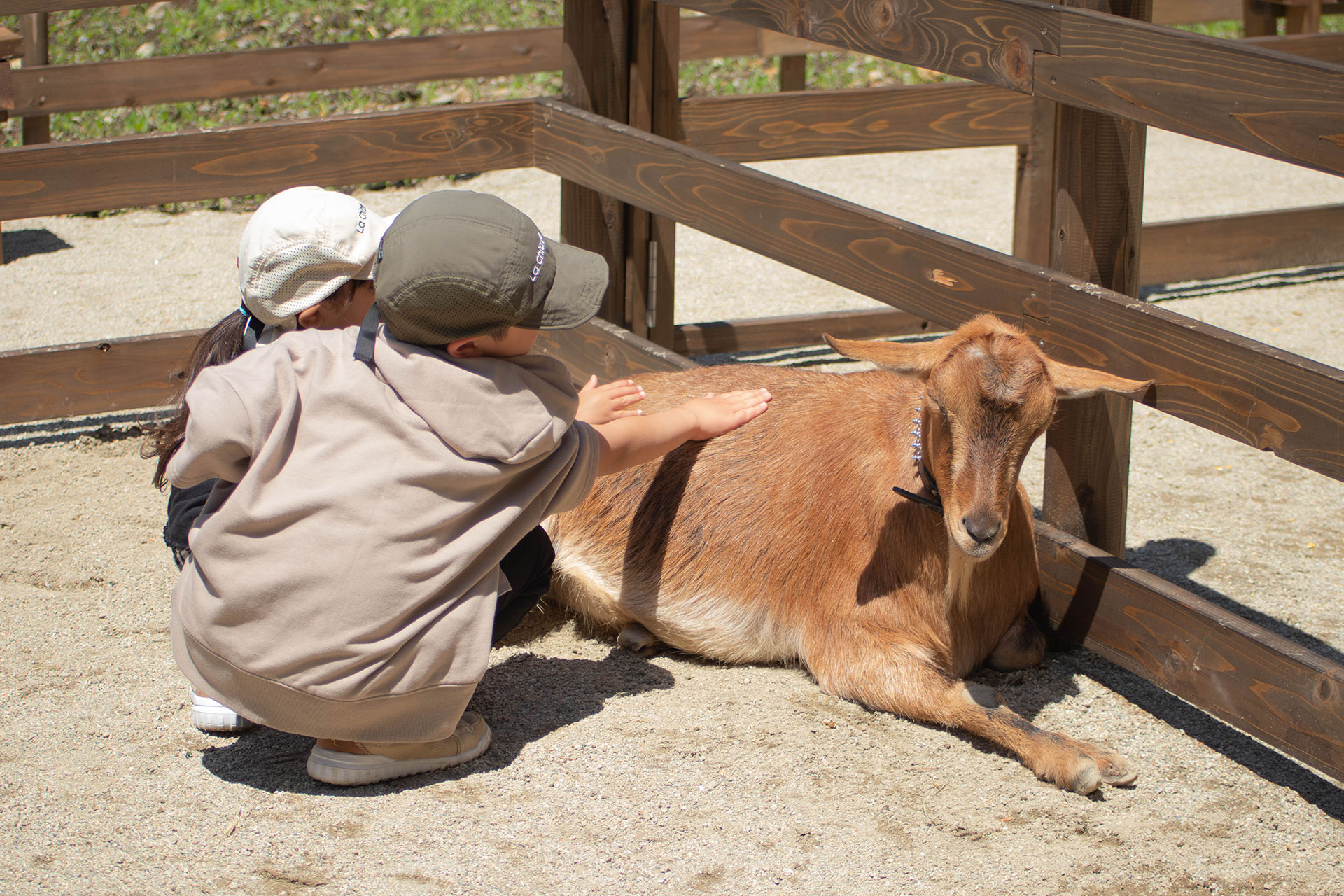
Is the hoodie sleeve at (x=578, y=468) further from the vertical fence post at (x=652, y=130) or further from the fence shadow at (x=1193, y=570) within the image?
the vertical fence post at (x=652, y=130)

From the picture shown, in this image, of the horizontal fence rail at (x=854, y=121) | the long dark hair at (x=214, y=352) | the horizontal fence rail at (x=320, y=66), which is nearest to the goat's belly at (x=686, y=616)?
the long dark hair at (x=214, y=352)

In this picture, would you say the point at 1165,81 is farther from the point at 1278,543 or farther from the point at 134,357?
the point at 134,357

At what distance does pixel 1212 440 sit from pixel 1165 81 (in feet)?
9.72

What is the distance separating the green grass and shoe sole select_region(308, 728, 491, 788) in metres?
9.85

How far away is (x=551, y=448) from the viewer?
9.37 feet

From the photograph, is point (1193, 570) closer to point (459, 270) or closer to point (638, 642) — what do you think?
point (638, 642)

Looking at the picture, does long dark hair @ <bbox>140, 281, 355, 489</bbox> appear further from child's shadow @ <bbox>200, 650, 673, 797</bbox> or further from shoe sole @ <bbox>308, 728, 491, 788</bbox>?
shoe sole @ <bbox>308, 728, 491, 788</bbox>

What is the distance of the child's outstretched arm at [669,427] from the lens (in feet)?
→ 10.3

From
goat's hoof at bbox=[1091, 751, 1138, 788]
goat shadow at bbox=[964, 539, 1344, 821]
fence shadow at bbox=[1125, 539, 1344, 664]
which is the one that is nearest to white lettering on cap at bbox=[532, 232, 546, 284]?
goat shadow at bbox=[964, 539, 1344, 821]

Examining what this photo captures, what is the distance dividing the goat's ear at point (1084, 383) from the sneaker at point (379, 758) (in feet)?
5.57

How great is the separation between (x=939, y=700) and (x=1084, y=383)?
0.92 meters

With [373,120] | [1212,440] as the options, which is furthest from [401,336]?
[1212,440]

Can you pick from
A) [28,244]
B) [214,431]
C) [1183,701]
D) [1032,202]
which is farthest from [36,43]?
[1183,701]

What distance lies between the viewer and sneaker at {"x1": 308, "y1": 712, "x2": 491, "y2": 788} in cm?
298
